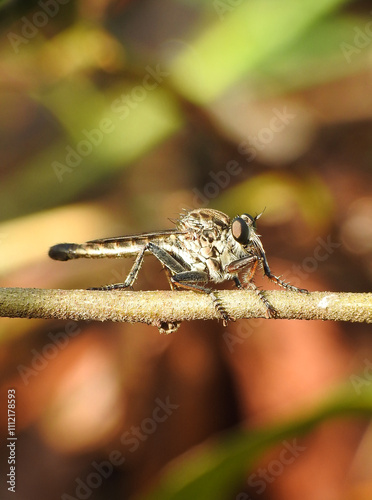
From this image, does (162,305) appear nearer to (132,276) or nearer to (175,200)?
(132,276)

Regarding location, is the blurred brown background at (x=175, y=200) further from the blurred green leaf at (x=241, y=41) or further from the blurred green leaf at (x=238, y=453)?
the blurred green leaf at (x=238, y=453)

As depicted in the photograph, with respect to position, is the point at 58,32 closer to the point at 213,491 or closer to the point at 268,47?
the point at 268,47

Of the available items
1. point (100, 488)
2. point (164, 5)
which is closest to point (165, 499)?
point (100, 488)

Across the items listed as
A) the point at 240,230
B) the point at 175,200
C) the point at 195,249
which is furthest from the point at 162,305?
the point at 175,200

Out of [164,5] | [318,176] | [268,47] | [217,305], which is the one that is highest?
[164,5]

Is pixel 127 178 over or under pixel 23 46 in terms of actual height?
under

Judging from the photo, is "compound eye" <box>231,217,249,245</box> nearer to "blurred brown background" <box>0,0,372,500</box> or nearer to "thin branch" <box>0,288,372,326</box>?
"thin branch" <box>0,288,372,326</box>

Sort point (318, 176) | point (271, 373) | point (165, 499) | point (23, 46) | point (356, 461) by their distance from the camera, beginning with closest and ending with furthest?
point (165, 499), point (356, 461), point (271, 373), point (318, 176), point (23, 46)
